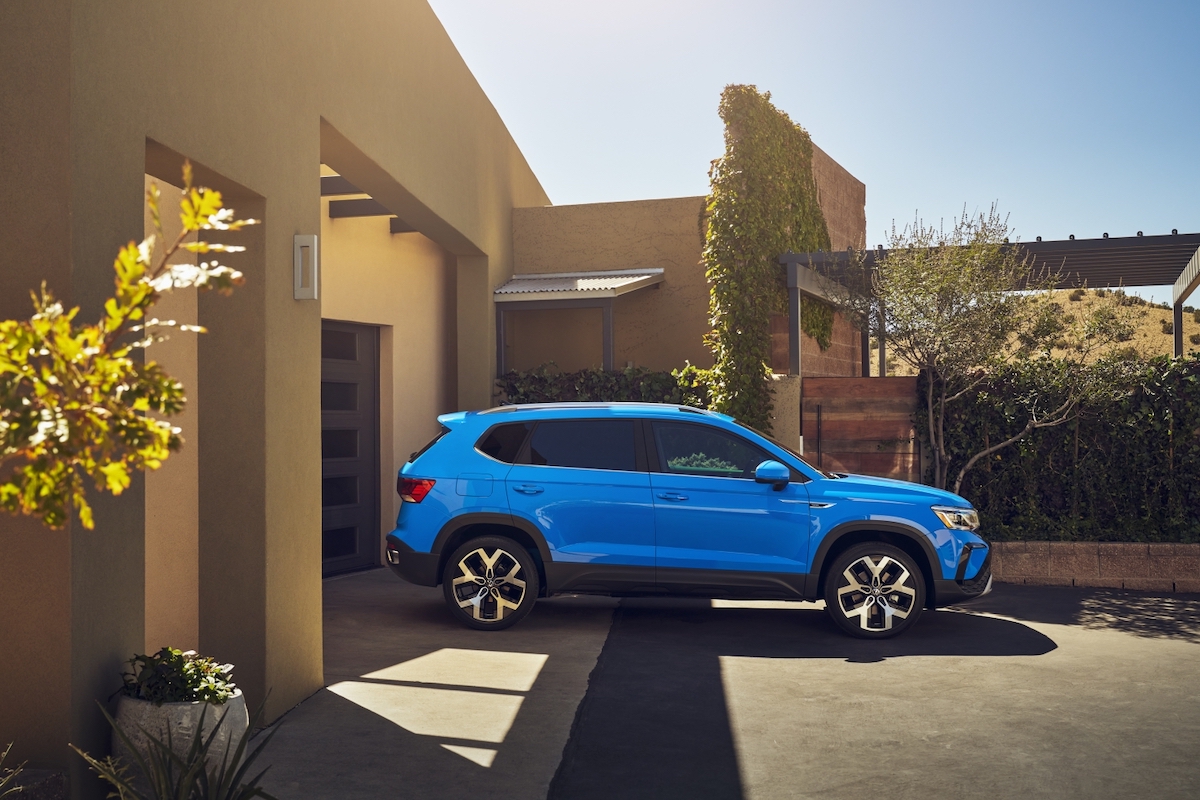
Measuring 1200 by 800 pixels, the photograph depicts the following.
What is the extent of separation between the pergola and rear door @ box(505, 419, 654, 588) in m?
4.64

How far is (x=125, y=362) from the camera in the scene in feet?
6.31

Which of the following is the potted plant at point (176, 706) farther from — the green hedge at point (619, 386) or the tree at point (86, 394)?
the green hedge at point (619, 386)

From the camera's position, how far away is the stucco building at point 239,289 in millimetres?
3854

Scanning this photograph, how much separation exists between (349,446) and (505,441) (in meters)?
3.75

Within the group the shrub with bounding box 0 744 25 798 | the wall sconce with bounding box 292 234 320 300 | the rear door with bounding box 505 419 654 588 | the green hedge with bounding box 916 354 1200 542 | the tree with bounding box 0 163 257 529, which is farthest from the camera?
the green hedge with bounding box 916 354 1200 542

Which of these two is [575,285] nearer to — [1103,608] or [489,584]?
[489,584]

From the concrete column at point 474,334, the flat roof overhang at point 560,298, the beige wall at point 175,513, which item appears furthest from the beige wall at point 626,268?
the beige wall at point 175,513

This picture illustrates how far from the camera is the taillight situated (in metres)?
8.72

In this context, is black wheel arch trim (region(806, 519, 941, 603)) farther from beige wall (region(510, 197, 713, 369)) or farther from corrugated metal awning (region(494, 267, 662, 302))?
beige wall (region(510, 197, 713, 369))

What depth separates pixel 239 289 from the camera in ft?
18.9

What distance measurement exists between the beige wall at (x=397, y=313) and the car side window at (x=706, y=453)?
14.5 feet

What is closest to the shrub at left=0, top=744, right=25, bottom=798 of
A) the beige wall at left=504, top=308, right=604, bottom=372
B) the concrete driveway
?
the concrete driveway

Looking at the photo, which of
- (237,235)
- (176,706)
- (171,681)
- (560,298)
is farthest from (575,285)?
(176,706)

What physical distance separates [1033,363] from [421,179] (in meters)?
6.71
